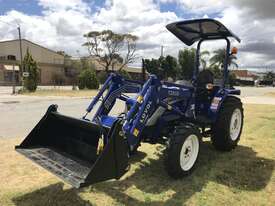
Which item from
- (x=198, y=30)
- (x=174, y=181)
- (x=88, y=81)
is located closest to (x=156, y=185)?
(x=174, y=181)

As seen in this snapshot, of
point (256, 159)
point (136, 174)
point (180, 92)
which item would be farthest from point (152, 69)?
point (256, 159)

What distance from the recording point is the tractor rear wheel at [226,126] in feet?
18.3

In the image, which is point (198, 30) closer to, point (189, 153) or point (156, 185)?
point (189, 153)

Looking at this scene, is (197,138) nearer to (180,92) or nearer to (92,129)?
(180,92)

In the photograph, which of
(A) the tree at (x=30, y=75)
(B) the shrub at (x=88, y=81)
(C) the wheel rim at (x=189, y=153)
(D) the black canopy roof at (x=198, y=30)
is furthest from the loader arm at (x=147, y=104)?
(B) the shrub at (x=88, y=81)

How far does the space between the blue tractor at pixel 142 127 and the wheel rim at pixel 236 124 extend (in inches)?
1.0

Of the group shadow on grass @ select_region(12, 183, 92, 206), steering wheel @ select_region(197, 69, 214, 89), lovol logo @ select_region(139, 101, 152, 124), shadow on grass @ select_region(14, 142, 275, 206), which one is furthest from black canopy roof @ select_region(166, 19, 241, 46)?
shadow on grass @ select_region(12, 183, 92, 206)

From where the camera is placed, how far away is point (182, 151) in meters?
4.39

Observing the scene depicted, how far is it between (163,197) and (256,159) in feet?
8.17

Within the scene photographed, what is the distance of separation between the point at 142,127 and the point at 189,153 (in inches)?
38.6

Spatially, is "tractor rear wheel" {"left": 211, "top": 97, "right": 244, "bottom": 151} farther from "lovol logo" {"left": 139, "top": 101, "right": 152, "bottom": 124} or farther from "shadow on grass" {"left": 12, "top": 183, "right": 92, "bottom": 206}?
"shadow on grass" {"left": 12, "top": 183, "right": 92, "bottom": 206}

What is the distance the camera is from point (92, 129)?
3.97m

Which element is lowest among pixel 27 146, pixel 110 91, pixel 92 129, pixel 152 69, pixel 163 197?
pixel 163 197

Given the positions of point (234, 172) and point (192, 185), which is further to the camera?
point (234, 172)
